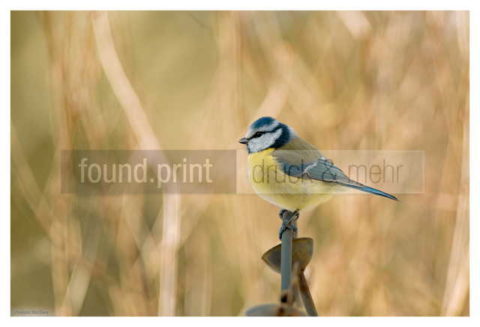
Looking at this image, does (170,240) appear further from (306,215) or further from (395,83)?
(395,83)

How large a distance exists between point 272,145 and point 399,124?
351mm

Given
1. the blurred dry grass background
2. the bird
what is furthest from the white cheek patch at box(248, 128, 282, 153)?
the blurred dry grass background

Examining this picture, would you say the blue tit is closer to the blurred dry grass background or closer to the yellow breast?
the yellow breast

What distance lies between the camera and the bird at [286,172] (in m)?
1.00

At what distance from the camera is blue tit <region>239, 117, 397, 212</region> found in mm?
1001

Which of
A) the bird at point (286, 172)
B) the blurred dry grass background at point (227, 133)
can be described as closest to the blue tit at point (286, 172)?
the bird at point (286, 172)

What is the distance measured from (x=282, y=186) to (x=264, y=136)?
0.12 metres

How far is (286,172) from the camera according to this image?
101 cm

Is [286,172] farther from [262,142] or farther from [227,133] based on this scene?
[227,133]

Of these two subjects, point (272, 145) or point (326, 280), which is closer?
point (272, 145)

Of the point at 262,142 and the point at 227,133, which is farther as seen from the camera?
the point at 227,133

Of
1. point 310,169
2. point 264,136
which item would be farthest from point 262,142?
point 310,169

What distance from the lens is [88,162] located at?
3.84ft

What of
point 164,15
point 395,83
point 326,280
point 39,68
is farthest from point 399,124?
point 39,68
